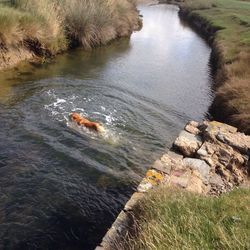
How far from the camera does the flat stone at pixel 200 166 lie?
358 inches

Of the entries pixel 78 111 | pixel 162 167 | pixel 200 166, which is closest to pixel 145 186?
pixel 162 167

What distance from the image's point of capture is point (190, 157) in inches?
399

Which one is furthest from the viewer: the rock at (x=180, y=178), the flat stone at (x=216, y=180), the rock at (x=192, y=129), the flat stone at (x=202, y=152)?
the rock at (x=192, y=129)

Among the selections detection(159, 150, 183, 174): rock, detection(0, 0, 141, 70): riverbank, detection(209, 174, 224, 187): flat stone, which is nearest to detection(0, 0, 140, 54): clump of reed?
detection(0, 0, 141, 70): riverbank

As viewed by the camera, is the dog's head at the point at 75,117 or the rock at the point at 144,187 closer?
the rock at the point at 144,187

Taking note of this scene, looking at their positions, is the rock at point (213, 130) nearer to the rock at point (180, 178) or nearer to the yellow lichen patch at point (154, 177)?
the rock at point (180, 178)

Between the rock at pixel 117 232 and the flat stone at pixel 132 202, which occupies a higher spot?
the rock at pixel 117 232

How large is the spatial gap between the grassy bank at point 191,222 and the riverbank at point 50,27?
12927 millimetres

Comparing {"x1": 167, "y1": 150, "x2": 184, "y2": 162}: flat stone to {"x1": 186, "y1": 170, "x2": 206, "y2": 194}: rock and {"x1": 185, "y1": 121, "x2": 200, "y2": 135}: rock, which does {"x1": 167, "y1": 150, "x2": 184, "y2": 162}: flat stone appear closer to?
{"x1": 186, "y1": 170, "x2": 206, "y2": 194}: rock

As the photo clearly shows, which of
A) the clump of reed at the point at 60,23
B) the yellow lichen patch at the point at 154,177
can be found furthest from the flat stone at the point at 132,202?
the clump of reed at the point at 60,23

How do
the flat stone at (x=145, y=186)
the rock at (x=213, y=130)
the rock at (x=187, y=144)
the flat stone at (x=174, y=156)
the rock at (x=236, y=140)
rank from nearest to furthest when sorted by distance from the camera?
the flat stone at (x=145, y=186) → the flat stone at (x=174, y=156) → the rock at (x=187, y=144) → the rock at (x=236, y=140) → the rock at (x=213, y=130)

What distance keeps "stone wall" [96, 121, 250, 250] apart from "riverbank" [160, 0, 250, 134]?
2761 millimetres

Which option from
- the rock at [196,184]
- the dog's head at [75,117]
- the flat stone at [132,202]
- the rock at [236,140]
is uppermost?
the flat stone at [132,202]

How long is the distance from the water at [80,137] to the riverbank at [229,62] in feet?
3.73
